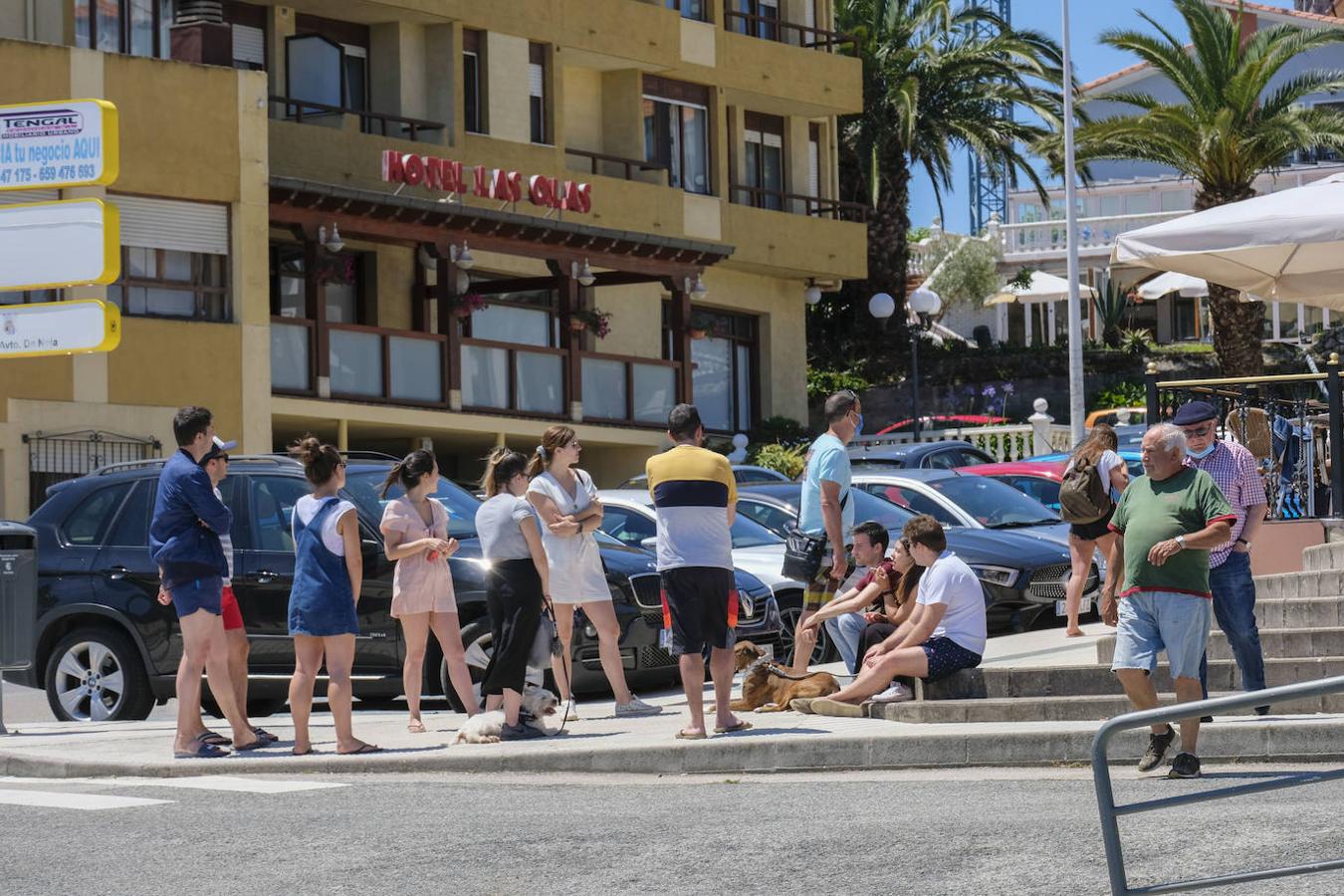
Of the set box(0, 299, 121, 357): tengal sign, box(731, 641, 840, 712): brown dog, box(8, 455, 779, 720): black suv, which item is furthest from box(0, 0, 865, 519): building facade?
box(731, 641, 840, 712): brown dog

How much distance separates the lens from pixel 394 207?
29.2m

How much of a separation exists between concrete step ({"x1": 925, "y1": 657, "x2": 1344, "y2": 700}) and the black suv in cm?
301

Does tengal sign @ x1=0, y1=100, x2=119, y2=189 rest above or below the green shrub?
above

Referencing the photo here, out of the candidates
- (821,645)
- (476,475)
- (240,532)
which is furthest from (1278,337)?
(240,532)

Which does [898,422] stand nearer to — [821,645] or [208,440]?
[821,645]

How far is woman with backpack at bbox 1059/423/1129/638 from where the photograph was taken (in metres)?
16.2

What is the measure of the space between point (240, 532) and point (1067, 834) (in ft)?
26.7

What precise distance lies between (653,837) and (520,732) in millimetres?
3741

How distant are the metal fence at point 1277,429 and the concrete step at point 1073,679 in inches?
127

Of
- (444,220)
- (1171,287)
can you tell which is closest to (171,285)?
(444,220)

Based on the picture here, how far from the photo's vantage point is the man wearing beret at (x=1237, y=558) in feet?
38.8

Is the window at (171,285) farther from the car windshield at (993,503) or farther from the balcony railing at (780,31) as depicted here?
the balcony railing at (780,31)

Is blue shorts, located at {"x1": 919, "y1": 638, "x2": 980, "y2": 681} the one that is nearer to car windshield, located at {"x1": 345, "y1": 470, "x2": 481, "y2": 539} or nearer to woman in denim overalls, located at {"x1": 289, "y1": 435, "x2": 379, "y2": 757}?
woman in denim overalls, located at {"x1": 289, "y1": 435, "x2": 379, "y2": 757}

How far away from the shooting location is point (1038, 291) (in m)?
54.1
